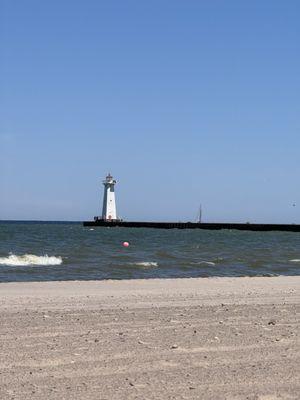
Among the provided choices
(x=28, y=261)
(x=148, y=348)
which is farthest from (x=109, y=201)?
(x=148, y=348)

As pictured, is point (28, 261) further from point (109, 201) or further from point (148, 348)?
point (109, 201)

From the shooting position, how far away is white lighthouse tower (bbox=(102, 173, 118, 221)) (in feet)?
352

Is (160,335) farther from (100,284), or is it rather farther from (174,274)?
(174,274)

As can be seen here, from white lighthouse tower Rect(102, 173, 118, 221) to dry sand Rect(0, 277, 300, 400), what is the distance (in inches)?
3728

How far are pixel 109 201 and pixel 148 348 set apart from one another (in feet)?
346

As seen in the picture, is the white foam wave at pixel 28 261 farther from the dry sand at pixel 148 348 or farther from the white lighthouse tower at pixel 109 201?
the white lighthouse tower at pixel 109 201

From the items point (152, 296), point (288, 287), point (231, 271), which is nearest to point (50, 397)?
point (152, 296)

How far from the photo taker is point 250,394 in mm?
5219

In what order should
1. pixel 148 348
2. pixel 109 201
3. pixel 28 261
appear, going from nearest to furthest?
pixel 148 348 → pixel 28 261 → pixel 109 201

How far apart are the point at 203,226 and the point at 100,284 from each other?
383 feet

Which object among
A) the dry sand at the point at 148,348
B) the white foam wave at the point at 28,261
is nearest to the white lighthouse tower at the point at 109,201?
the white foam wave at the point at 28,261

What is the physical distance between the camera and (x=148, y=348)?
6957mm

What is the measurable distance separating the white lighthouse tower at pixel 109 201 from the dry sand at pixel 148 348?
94685 millimetres

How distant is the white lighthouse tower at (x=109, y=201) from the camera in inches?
4219
